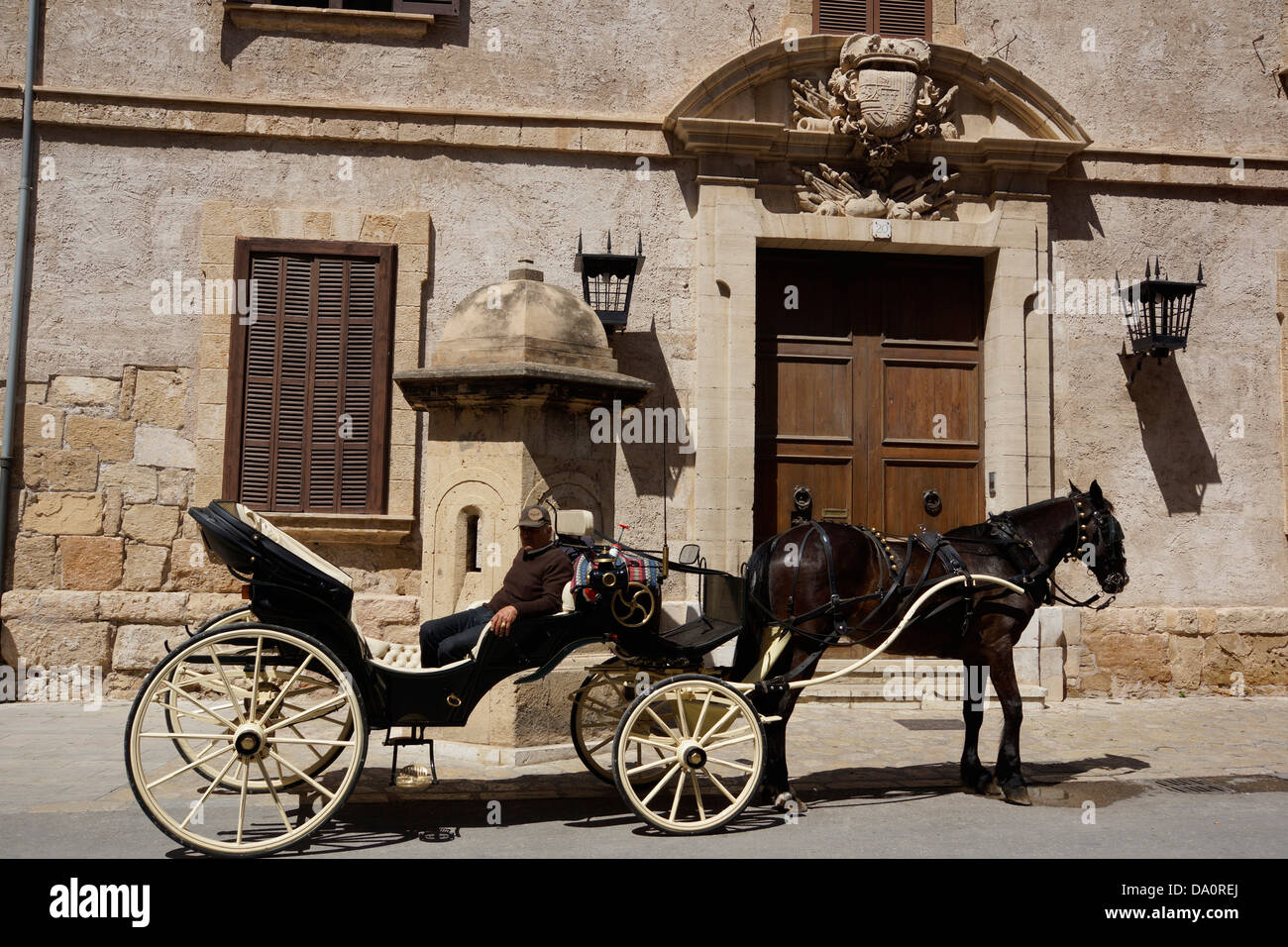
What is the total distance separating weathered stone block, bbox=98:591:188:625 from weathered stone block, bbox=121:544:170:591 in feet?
0.37

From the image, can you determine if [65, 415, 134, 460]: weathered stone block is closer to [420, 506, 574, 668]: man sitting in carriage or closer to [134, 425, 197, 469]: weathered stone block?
[134, 425, 197, 469]: weathered stone block

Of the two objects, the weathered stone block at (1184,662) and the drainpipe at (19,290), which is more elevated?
the drainpipe at (19,290)

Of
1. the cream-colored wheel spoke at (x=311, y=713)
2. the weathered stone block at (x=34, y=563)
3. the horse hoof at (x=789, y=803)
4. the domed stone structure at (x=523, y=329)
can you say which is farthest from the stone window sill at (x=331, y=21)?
the horse hoof at (x=789, y=803)

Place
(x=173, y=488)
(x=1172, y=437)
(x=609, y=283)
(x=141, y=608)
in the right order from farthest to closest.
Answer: (x=1172, y=437) < (x=609, y=283) < (x=173, y=488) < (x=141, y=608)

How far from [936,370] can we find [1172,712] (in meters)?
3.67

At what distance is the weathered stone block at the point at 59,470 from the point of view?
9.24 m

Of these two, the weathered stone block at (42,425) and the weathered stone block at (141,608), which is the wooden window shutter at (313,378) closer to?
the weathered stone block at (141,608)

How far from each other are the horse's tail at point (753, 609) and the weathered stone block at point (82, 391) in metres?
6.25

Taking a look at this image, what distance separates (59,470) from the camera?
30.4 feet

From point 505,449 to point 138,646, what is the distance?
443 centimetres

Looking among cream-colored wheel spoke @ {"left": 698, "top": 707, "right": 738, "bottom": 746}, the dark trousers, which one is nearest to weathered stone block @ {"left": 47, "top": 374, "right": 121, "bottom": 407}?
the dark trousers

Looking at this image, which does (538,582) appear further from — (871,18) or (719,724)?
(871,18)

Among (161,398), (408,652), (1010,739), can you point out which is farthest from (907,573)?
(161,398)
